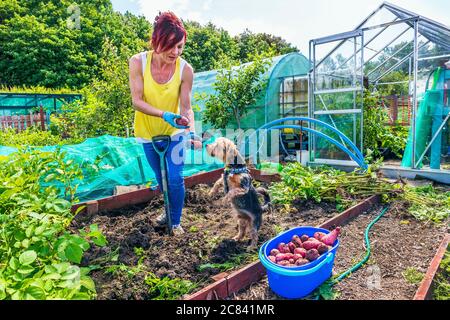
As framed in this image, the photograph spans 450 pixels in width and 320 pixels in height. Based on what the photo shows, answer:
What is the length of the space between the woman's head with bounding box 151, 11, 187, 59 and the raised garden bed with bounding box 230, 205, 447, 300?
212 cm

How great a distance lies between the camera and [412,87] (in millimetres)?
7590

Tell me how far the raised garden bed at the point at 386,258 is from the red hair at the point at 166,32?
2149 mm

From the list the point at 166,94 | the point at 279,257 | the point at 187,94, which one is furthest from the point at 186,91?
the point at 279,257

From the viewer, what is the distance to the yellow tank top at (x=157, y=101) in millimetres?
3086

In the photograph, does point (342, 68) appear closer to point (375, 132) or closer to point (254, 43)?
point (375, 132)

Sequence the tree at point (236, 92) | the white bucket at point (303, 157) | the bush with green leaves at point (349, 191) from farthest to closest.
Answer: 1. the tree at point (236, 92)
2. the white bucket at point (303, 157)
3. the bush with green leaves at point (349, 191)

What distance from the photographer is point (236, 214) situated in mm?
3092

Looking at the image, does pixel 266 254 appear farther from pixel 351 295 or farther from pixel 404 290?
pixel 404 290

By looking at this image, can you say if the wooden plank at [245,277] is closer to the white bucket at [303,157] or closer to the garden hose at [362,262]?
the garden hose at [362,262]

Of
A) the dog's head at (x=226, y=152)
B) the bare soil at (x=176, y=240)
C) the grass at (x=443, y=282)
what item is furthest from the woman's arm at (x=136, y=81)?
the grass at (x=443, y=282)

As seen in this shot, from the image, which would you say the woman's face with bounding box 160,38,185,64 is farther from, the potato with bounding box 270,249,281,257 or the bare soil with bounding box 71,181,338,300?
the potato with bounding box 270,249,281,257

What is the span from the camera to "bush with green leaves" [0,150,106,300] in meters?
1.62

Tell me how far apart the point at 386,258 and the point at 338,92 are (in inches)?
205

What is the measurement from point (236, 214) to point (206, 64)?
2061 cm
